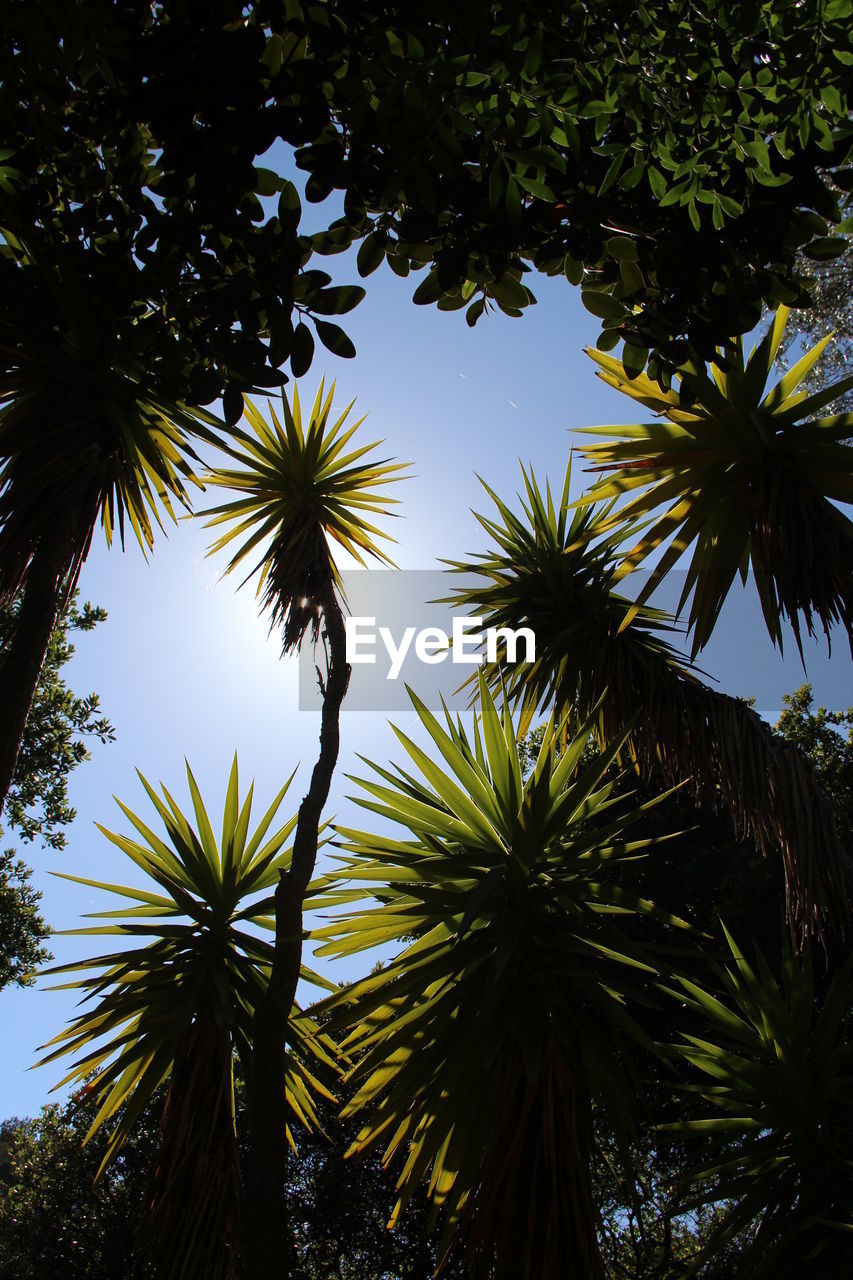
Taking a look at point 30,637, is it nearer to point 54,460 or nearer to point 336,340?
point 54,460

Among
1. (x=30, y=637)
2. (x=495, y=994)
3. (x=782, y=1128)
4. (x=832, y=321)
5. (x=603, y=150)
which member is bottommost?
(x=782, y=1128)

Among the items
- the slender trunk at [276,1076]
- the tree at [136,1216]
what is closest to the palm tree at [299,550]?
the slender trunk at [276,1076]

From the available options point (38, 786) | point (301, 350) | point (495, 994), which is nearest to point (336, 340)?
point (301, 350)

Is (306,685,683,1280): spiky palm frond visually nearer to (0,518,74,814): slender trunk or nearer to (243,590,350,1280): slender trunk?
(243,590,350,1280): slender trunk

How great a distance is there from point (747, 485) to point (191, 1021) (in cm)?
352

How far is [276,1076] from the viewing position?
3.04 m

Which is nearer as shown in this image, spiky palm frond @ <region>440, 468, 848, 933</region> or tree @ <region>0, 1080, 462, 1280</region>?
spiky palm frond @ <region>440, 468, 848, 933</region>

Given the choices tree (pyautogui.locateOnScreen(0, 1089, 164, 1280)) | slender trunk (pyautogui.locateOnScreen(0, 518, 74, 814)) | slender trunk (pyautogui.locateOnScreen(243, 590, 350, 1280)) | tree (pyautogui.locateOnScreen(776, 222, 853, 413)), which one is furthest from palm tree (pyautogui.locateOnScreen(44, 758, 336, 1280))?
tree (pyautogui.locateOnScreen(776, 222, 853, 413))

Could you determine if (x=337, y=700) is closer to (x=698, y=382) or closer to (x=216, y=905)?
(x=216, y=905)

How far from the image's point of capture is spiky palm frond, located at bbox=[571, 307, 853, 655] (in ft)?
11.1

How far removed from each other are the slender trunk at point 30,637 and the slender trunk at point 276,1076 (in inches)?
51.3

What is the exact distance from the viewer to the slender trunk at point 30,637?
2.64m

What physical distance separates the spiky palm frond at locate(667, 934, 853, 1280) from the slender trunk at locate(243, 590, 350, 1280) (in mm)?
1562

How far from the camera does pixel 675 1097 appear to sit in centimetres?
800
